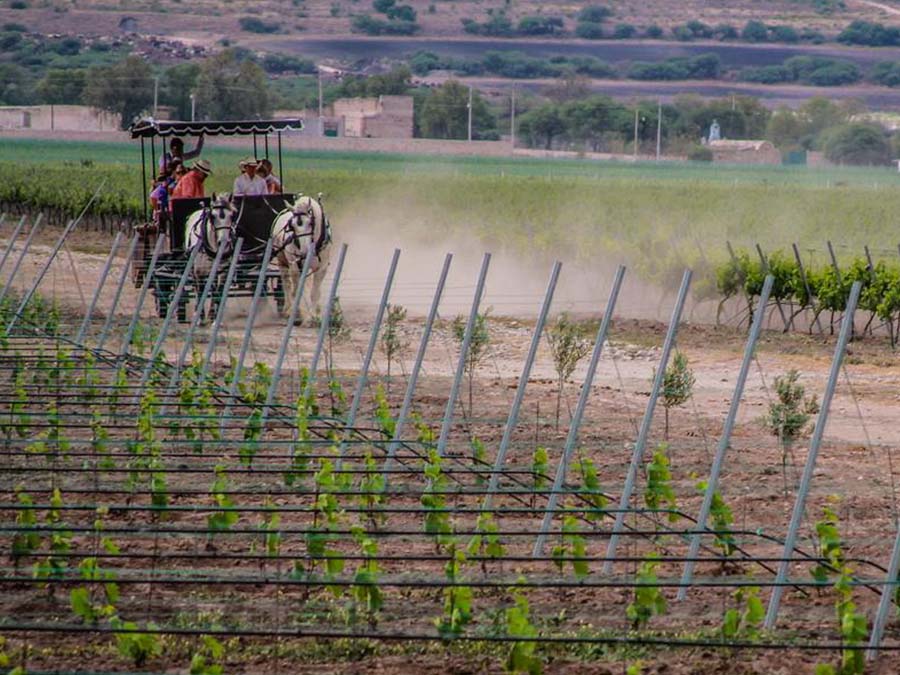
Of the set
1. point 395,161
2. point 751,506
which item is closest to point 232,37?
point 395,161

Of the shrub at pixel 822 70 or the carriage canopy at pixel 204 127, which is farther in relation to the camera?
the shrub at pixel 822 70

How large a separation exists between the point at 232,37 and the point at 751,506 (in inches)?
6906

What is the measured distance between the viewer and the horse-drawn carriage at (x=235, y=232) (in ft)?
66.7

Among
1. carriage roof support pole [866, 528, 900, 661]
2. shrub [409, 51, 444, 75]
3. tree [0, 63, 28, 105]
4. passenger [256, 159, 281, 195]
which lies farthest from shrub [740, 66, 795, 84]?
carriage roof support pole [866, 528, 900, 661]

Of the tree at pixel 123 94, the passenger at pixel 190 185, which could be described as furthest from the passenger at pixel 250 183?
the tree at pixel 123 94

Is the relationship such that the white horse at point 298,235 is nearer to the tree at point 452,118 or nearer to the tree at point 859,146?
the tree at point 859,146

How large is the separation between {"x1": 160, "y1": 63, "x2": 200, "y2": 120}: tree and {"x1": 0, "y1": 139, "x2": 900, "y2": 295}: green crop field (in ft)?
135

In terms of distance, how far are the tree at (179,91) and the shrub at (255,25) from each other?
76.3 m

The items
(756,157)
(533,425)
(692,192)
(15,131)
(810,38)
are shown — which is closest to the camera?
(533,425)

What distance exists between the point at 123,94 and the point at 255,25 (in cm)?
8871

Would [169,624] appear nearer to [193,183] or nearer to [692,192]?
[193,183]

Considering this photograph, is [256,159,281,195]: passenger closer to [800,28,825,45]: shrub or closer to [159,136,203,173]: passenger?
[159,136,203,173]: passenger

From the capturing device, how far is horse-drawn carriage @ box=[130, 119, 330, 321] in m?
20.3

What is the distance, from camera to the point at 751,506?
421 inches
